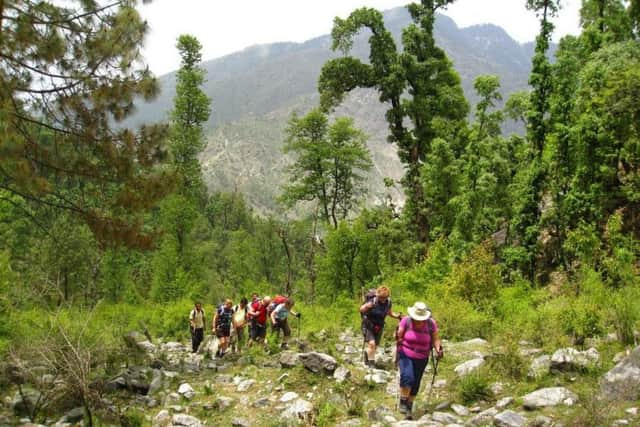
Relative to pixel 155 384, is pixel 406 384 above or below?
above

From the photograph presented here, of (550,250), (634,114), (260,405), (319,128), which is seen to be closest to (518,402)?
(260,405)

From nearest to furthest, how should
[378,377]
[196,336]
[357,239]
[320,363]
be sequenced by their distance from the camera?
[378,377] → [320,363] → [196,336] → [357,239]

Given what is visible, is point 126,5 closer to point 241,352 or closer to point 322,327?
point 241,352

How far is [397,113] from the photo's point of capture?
22.5 metres

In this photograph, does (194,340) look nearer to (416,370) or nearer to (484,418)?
(416,370)

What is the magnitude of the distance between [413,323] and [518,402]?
69.0 inches

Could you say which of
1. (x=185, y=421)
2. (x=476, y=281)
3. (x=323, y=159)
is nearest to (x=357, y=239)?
(x=323, y=159)

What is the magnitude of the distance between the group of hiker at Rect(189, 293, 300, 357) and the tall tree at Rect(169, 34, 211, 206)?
45.3ft

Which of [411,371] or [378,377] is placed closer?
[411,371]

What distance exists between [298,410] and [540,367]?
12.6 ft

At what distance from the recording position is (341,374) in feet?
30.4

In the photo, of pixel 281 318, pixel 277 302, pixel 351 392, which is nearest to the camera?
pixel 351 392

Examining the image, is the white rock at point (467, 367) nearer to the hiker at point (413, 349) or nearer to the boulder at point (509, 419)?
the hiker at point (413, 349)

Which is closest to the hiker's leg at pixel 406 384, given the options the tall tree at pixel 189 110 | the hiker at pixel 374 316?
the hiker at pixel 374 316
